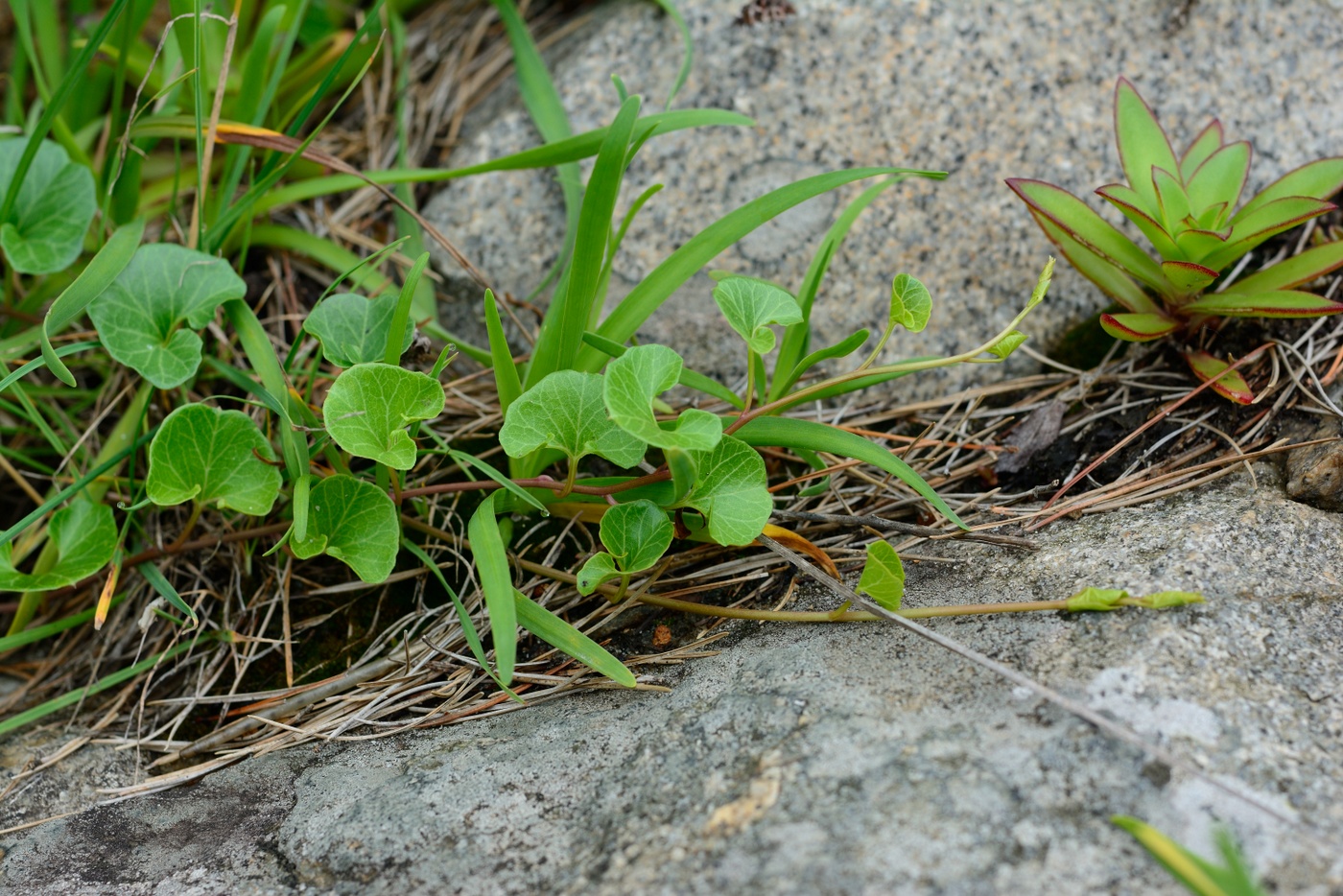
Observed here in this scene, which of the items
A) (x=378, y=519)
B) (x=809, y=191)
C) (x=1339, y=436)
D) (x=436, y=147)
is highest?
(x=436, y=147)

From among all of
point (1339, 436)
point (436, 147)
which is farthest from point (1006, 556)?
point (436, 147)

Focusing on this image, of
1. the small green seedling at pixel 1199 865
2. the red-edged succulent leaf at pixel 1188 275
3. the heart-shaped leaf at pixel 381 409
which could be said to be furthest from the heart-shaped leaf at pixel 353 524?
the red-edged succulent leaf at pixel 1188 275

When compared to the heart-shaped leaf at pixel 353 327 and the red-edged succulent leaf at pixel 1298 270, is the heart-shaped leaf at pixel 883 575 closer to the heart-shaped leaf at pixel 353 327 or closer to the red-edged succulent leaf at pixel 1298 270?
the heart-shaped leaf at pixel 353 327

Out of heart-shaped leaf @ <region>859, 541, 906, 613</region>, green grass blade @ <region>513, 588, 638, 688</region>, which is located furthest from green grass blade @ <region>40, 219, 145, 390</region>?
heart-shaped leaf @ <region>859, 541, 906, 613</region>

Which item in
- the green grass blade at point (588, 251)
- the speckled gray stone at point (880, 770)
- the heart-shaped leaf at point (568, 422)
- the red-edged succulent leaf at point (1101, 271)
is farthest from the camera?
the red-edged succulent leaf at point (1101, 271)

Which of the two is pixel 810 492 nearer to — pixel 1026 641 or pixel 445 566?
pixel 1026 641

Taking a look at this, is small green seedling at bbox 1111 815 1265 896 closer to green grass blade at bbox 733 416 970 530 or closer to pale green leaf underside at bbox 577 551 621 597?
green grass blade at bbox 733 416 970 530

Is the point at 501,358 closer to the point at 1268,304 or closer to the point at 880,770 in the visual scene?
the point at 880,770
